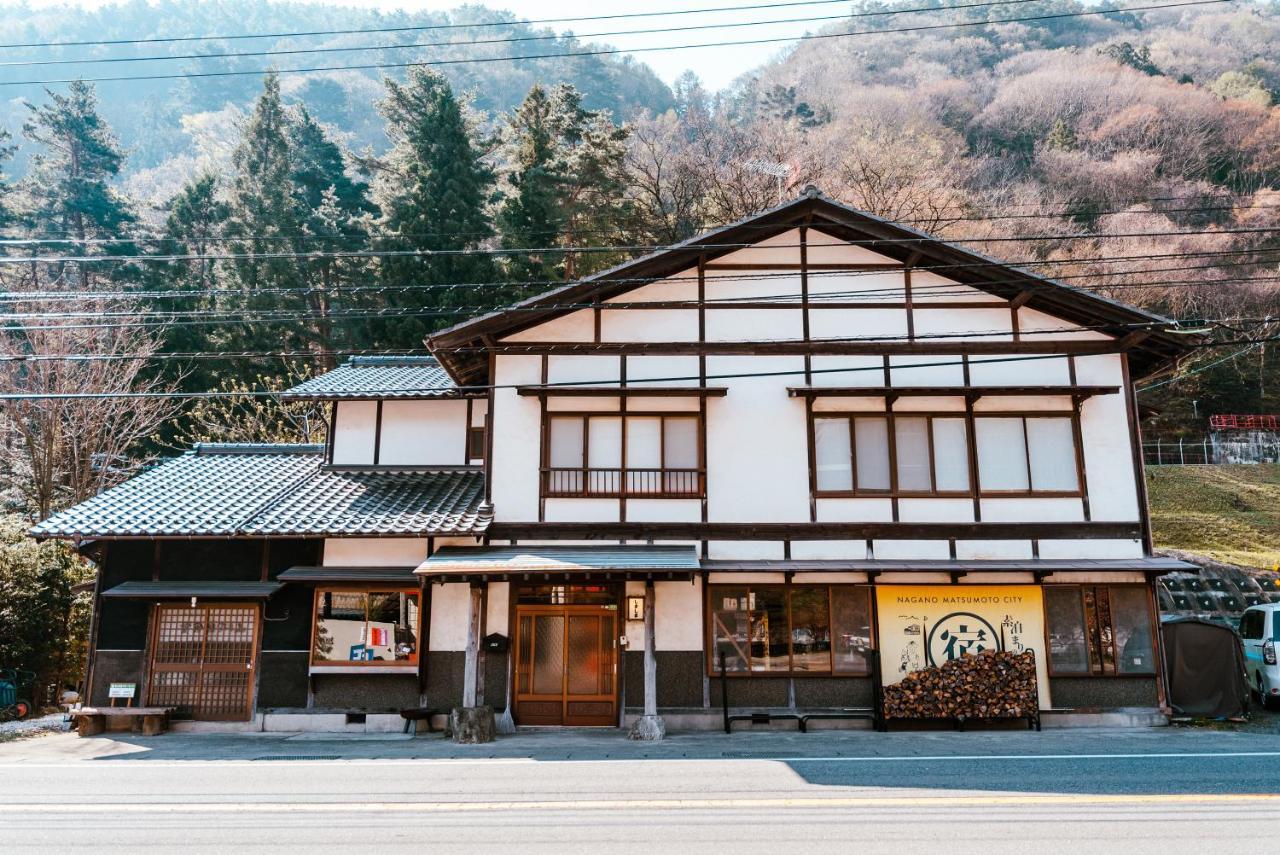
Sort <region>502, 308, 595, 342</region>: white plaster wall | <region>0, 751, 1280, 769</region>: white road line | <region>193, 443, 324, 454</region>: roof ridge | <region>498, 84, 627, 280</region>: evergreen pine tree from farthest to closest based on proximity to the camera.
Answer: <region>498, 84, 627, 280</region>: evergreen pine tree, <region>193, 443, 324, 454</region>: roof ridge, <region>502, 308, 595, 342</region>: white plaster wall, <region>0, 751, 1280, 769</region>: white road line

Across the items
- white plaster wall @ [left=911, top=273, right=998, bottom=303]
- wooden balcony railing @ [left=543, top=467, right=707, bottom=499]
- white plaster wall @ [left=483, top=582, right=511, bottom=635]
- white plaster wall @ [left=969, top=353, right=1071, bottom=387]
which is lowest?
white plaster wall @ [left=483, top=582, right=511, bottom=635]

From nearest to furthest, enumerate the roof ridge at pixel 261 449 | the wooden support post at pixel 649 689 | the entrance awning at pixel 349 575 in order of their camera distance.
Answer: the wooden support post at pixel 649 689, the entrance awning at pixel 349 575, the roof ridge at pixel 261 449

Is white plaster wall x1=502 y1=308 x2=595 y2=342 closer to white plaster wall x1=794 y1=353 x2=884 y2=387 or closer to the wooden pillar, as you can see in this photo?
white plaster wall x1=794 y1=353 x2=884 y2=387

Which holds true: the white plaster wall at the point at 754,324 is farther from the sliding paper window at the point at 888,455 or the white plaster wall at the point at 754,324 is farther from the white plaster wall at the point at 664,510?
the white plaster wall at the point at 664,510

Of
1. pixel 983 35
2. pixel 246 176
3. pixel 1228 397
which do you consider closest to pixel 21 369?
pixel 246 176

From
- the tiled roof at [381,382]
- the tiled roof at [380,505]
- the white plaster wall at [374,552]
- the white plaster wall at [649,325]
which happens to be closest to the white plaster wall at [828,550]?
the white plaster wall at [649,325]

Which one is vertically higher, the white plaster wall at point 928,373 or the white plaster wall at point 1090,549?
the white plaster wall at point 928,373

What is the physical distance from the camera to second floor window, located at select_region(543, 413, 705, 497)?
15273 millimetres

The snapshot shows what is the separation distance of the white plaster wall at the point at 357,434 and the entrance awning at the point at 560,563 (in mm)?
4006

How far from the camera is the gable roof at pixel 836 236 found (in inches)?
597

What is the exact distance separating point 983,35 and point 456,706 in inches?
2960

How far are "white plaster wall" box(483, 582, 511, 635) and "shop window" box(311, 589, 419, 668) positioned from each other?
2.12ft

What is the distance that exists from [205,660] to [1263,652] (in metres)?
20.7

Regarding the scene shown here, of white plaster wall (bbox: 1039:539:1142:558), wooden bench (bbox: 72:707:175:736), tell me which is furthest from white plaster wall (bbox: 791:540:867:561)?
wooden bench (bbox: 72:707:175:736)
